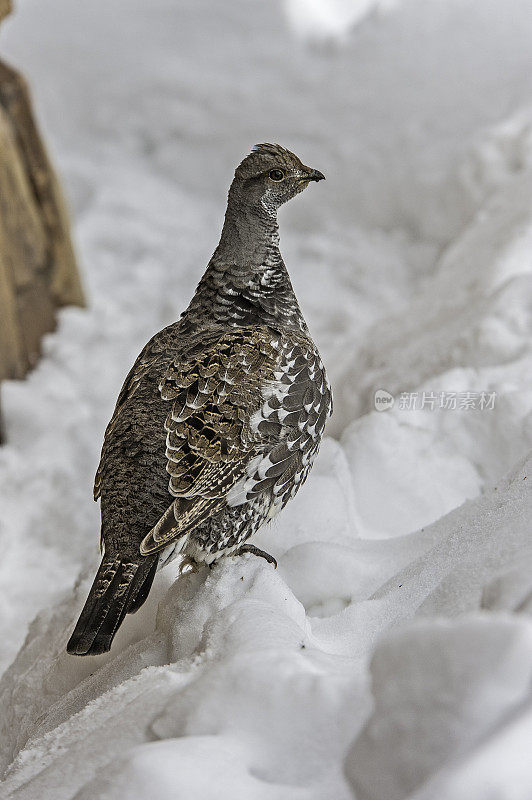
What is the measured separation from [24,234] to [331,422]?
178 centimetres

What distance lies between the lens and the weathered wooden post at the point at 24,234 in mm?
3951

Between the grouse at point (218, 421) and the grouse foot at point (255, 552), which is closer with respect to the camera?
the grouse at point (218, 421)

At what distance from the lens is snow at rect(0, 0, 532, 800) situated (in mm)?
1282

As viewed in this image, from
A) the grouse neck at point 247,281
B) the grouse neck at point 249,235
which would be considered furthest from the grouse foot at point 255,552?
the grouse neck at point 249,235

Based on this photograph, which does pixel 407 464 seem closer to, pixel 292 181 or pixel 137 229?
pixel 292 181

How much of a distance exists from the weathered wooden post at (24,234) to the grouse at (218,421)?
1.81m

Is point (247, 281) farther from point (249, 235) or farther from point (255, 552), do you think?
point (255, 552)

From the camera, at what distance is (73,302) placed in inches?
187

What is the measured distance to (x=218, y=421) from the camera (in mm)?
2121

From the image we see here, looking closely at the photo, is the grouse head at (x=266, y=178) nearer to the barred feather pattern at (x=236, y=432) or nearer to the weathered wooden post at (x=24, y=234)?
the barred feather pattern at (x=236, y=432)

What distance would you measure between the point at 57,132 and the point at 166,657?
17.6 feet

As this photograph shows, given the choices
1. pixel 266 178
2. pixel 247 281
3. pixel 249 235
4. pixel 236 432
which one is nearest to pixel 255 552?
pixel 236 432

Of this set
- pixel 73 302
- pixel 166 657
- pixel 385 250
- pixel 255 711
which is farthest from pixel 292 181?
pixel 385 250

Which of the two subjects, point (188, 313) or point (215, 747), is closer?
point (215, 747)
